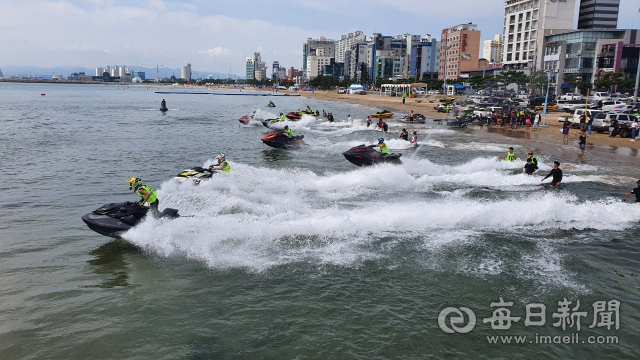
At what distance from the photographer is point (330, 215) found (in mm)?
14867

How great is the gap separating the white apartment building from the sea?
310 feet

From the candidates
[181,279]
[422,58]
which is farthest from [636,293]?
[422,58]

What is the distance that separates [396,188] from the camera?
19.9 m

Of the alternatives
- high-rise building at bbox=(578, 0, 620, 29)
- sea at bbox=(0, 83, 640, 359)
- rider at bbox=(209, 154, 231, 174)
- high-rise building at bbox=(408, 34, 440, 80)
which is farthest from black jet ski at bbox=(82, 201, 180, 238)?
high-rise building at bbox=(408, 34, 440, 80)

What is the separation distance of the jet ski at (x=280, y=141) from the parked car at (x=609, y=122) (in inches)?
1051

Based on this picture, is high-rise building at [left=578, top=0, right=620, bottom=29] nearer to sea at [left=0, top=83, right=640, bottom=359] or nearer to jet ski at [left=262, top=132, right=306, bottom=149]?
jet ski at [left=262, top=132, right=306, bottom=149]

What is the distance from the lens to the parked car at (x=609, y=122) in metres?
34.9

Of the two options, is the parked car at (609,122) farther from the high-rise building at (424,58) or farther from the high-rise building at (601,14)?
the high-rise building at (424,58)

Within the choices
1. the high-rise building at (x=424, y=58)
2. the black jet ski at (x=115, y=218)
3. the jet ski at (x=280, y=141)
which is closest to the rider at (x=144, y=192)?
the black jet ski at (x=115, y=218)

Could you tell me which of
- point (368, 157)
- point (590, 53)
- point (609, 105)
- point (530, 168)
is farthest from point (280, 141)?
point (590, 53)

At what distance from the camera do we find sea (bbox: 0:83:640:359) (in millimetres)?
8531

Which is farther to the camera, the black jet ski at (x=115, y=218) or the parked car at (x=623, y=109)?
the parked car at (x=623, y=109)

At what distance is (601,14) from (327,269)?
15192 centimetres

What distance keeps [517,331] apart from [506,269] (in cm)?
264
